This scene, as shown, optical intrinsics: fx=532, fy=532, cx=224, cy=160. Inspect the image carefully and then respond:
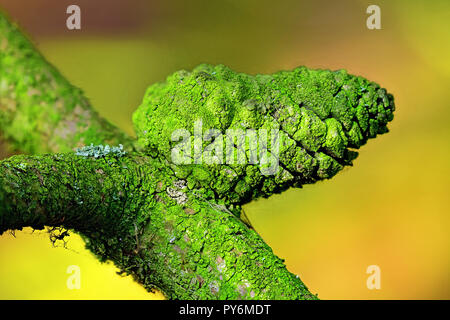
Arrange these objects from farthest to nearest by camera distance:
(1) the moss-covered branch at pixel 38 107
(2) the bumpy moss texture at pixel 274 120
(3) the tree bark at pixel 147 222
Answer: (1) the moss-covered branch at pixel 38 107
(2) the bumpy moss texture at pixel 274 120
(3) the tree bark at pixel 147 222

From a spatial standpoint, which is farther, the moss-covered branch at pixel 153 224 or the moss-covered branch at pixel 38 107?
the moss-covered branch at pixel 38 107

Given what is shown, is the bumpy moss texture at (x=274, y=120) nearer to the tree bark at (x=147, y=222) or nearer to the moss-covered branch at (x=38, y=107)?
the tree bark at (x=147, y=222)

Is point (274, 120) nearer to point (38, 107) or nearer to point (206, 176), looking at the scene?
point (206, 176)

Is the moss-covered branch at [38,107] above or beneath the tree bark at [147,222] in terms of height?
above

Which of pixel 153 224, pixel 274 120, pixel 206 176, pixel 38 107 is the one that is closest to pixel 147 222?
pixel 153 224

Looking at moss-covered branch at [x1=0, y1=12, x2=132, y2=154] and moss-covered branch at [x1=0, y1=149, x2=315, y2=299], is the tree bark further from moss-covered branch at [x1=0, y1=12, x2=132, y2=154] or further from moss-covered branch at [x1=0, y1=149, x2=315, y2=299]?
moss-covered branch at [x1=0, y1=12, x2=132, y2=154]

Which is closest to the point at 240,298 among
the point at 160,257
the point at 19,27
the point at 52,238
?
the point at 160,257

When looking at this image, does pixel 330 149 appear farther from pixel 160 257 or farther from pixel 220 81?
pixel 160 257

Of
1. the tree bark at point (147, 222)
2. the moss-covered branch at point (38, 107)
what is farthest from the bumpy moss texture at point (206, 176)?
the moss-covered branch at point (38, 107)
